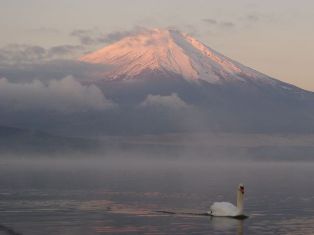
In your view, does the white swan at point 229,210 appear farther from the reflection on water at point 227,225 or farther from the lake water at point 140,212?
the lake water at point 140,212

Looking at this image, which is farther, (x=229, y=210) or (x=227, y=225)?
(x=229, y=210)

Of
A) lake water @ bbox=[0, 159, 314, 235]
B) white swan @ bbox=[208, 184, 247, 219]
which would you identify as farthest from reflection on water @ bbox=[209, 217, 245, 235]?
white swan @ bbox=[208, 184, 247, 219]

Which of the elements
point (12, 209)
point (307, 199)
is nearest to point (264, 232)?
point (12, 209)

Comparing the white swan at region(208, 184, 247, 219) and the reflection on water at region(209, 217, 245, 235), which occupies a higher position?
the white swan at region(208, 184, 247, 219)

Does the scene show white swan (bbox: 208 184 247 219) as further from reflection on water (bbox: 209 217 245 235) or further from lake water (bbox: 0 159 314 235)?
lake water (bbox: 0 159 314 235)

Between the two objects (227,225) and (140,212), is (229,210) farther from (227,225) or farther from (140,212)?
(140,212)

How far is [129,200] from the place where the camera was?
67875 millimetres

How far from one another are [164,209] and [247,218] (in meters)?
8.11

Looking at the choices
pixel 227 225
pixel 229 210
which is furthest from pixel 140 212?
pixel 227 225

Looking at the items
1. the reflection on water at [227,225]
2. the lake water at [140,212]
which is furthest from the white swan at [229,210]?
the lake water at [140,212]

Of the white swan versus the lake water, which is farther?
the white swan

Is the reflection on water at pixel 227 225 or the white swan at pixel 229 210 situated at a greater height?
the white swan at pixel 229 210

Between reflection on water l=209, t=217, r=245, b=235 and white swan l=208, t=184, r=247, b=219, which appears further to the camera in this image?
white swan l=208, t=184, r=247, b=219

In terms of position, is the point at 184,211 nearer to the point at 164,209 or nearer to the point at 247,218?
Result: the point at 164,209
